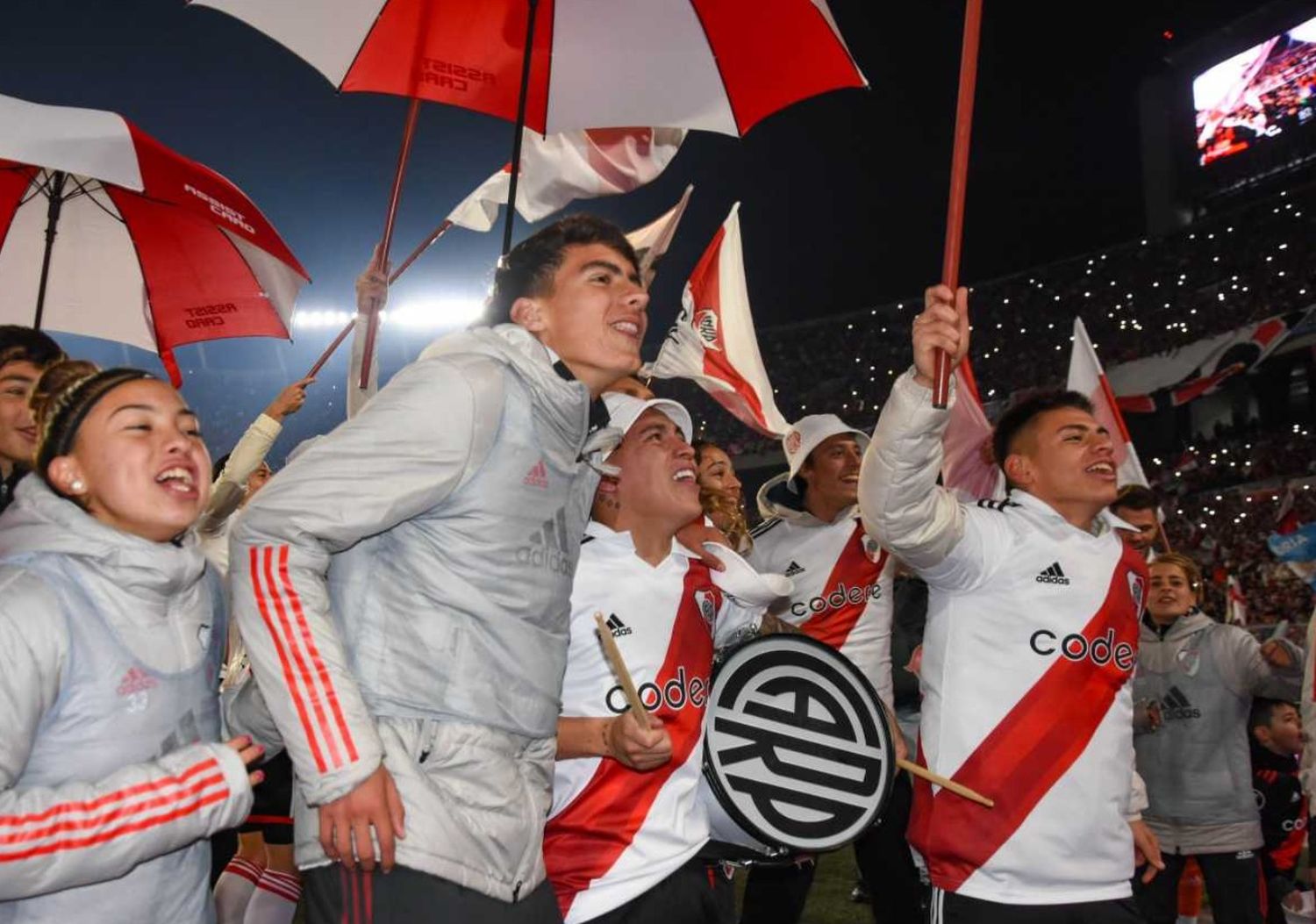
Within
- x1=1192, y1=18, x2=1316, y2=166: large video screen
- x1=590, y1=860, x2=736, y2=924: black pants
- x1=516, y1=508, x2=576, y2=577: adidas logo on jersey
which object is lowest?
x1=590, y1=860, x2=736, y2=924: black pants

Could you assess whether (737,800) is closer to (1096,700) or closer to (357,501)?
(1096,700)

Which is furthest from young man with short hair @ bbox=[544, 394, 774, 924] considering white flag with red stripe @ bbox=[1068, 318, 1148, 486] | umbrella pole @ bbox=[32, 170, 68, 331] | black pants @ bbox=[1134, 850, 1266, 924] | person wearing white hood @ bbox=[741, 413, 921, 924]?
white flag with red stripe @ bbox=[1068, 318, 1148, 486]

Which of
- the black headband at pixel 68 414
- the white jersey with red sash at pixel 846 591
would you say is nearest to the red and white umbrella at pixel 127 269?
the white jersey with red sash at pixel 846 591

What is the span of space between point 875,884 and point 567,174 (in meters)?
3.93

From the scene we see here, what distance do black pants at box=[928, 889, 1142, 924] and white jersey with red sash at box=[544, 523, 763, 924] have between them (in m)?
0.78

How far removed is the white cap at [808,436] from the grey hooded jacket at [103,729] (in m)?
4.14

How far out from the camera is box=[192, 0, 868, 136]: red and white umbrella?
15.7ft

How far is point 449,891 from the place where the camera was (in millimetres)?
2287

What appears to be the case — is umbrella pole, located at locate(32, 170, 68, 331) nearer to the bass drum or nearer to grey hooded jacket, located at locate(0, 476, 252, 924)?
grey hooded jacket, located at locate(0, 476, 252, 924)

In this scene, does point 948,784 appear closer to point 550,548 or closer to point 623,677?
point 623,677

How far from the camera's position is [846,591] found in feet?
19.8

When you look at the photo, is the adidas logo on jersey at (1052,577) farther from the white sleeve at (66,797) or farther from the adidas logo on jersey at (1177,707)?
the adidas logo on jersey at (1177,707)

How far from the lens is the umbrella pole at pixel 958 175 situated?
304 centimetres

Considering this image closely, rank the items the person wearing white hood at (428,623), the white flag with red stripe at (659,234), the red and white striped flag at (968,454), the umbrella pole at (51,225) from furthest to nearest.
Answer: the white flag with red stripe at (659,234)
the red and white striped flag at (968,454)
the umbrella pole at (51,225)
the person wearing white hood at (428,623)
